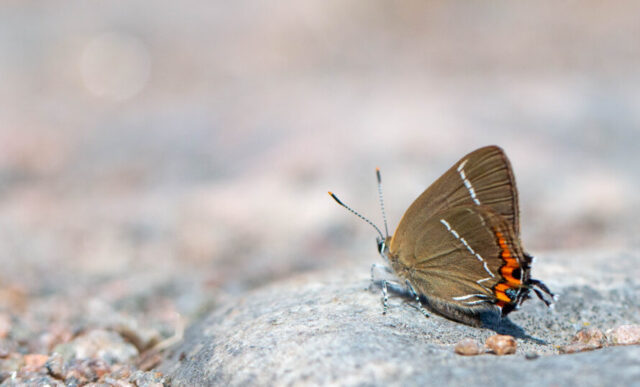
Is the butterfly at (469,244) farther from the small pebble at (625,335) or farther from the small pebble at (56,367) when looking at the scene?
the small pebble at (56,367)

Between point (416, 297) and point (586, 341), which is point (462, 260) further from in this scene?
point (586, 341)

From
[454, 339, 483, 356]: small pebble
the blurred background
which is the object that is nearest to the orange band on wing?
[454, 339, 483, 356]: small pebble

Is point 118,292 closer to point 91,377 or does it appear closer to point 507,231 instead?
point 91,377

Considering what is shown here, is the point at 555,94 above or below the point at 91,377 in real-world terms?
above

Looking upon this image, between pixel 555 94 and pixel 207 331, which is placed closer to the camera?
pixel 207 331

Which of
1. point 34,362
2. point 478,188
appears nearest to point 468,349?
point 478,188

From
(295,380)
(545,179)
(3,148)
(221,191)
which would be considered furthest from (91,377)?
(3,148)

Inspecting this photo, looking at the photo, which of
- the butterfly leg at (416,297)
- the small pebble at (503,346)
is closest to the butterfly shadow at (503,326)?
the butterfly leg at (416,297)

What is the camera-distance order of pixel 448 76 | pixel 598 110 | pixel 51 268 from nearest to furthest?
pixel 51 268, pixel 598 110, pixel 448 76
